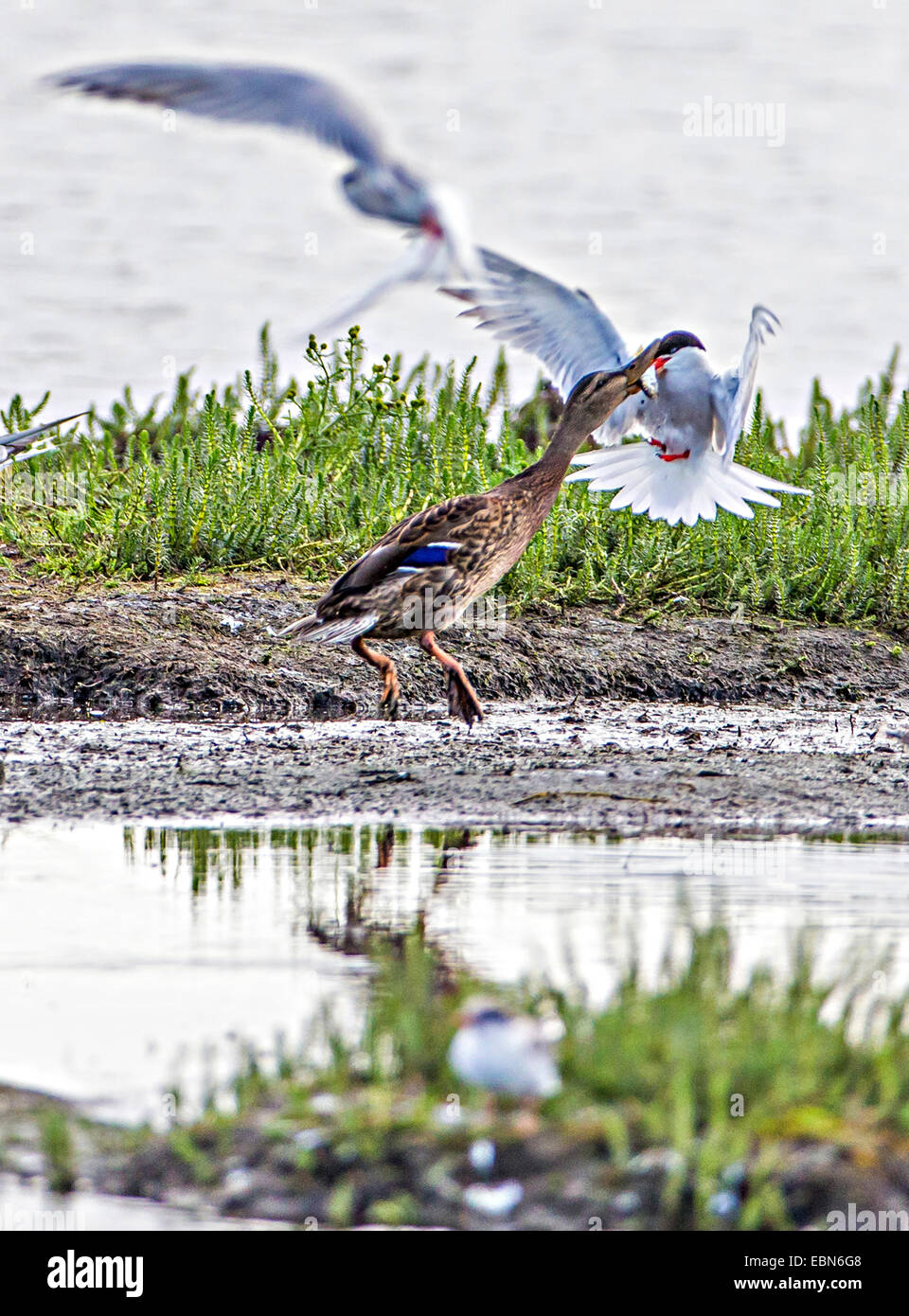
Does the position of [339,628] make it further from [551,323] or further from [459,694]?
[551,323]

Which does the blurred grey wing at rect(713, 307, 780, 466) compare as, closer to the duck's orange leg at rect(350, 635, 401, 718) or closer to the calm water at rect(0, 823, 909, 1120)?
the duck's orange leg at rect(350, 635, 401, 718)

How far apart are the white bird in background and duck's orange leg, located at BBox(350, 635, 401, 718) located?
144 cm

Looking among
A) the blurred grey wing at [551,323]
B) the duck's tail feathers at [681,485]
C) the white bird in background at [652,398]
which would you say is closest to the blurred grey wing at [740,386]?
the white bird in background at [652,398]

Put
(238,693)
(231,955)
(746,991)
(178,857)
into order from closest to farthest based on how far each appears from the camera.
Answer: (746,991), (231,955), (178,857), (238,693)

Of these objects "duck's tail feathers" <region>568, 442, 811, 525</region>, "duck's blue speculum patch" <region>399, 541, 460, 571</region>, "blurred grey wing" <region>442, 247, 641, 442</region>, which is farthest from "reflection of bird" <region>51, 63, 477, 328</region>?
"duck's tail feathers" <region>568, 442, 811, 525</region>

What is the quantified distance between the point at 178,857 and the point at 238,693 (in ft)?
8.06

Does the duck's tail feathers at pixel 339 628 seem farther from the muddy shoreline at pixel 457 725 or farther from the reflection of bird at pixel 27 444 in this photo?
the reflection of bird at pixel 27 444

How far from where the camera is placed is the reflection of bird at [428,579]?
7.08 meters

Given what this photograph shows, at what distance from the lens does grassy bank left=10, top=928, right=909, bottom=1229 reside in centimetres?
293

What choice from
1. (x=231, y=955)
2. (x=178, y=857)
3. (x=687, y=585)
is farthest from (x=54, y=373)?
(x=231, y=955)

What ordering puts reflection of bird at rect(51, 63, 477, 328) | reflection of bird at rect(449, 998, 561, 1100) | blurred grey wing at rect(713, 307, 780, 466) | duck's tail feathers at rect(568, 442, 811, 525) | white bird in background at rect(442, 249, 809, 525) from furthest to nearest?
duck's tail feathers at rect(568, 442, 811, 525) < white bird in background at rect(442, 249, 809, 525) < blurred grey wing at rect(713, 307, 780, 466) < reflection of bird at rect(51, 63, 477, 328) < reflection of bird at rect(449, 998, 561, 1100)

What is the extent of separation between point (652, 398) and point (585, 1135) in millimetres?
5426
